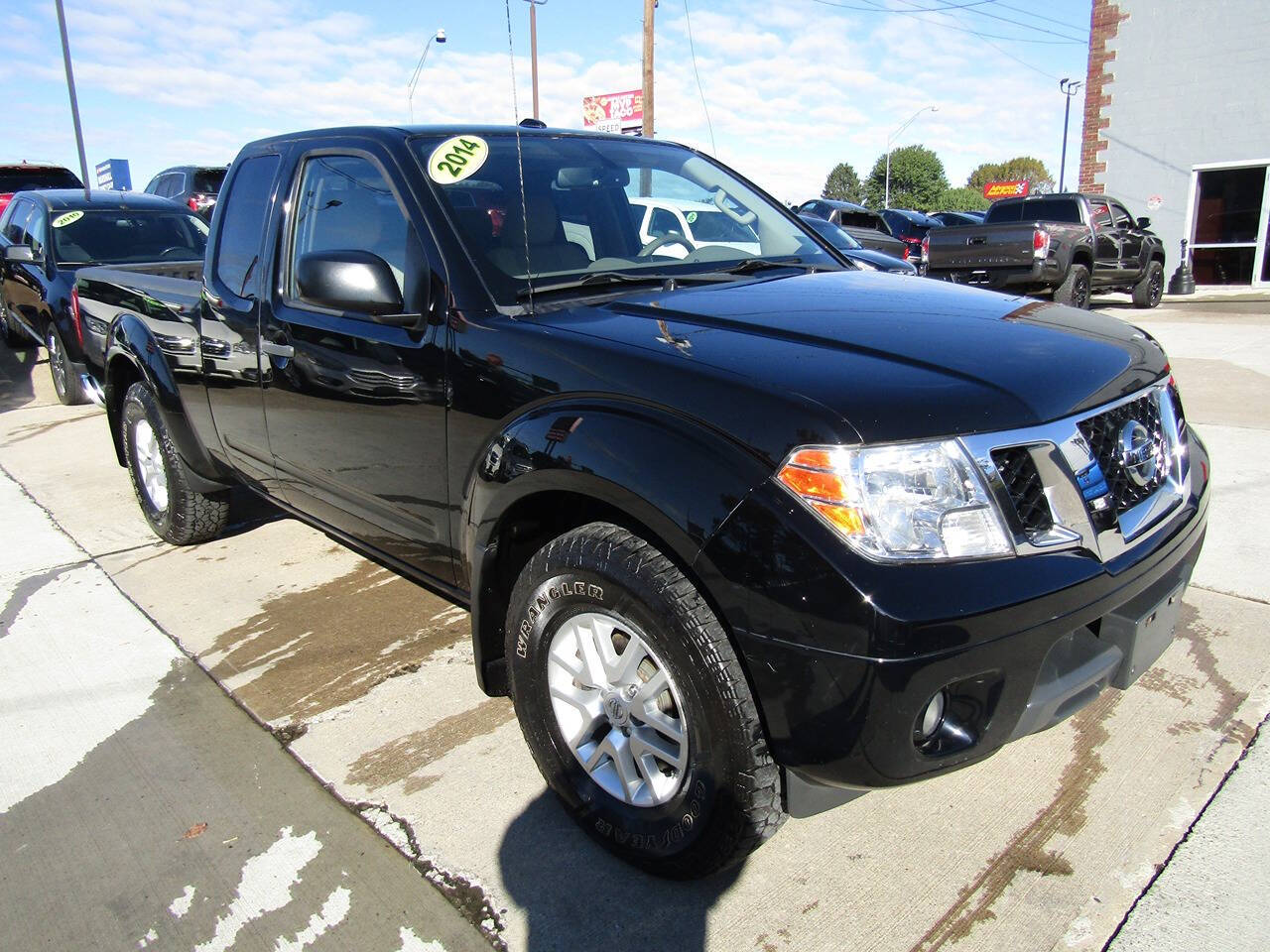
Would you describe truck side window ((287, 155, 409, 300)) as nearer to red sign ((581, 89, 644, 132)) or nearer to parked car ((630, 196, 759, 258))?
parked car ((630, 196, 759, 258))

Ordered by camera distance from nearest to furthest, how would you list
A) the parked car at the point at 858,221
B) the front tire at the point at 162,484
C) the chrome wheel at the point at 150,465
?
the front tire at the point at 162,484 < the chrome wheel at the point at 150,465 < the parked car at the point at 858,221

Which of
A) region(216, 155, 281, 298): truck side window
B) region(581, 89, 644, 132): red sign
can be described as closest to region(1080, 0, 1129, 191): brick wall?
region(581, 89, 644, 132): red sign

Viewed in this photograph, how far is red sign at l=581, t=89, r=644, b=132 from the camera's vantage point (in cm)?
3173

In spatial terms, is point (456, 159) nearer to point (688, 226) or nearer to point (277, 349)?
point (688, 226)

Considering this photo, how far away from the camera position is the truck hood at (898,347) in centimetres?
185

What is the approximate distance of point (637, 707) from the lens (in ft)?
6.91

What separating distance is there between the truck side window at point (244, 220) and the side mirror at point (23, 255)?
5.27m

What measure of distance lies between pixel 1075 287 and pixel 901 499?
13.0 metres

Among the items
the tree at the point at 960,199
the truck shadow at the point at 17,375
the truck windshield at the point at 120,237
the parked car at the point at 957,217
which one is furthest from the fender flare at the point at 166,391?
the tree at the point at 960,199

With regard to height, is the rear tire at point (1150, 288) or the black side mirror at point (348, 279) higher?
the black side mirror at point (348, 279)

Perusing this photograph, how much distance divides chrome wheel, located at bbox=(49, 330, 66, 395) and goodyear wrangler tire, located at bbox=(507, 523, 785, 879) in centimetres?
751

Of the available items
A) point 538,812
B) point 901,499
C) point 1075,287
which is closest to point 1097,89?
point 1075,287

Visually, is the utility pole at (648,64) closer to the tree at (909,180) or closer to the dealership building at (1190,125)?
the dealership building at (1190,125)

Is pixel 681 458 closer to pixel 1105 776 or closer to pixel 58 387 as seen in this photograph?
pixel 1105 776
